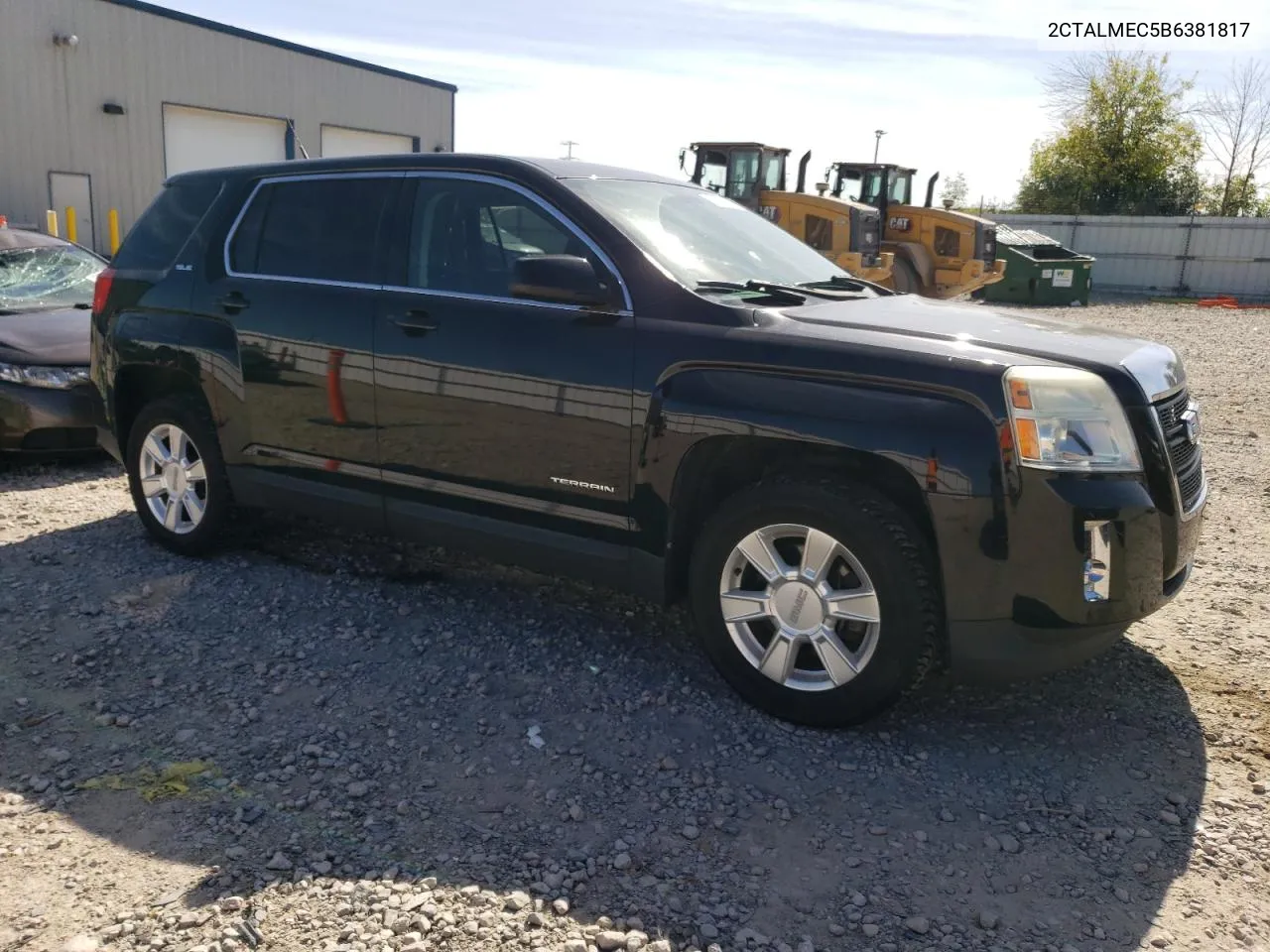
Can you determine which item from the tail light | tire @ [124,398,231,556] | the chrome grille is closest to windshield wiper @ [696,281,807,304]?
the chrome grille

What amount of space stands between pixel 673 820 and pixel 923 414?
144 cm

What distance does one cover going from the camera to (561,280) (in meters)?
3.84

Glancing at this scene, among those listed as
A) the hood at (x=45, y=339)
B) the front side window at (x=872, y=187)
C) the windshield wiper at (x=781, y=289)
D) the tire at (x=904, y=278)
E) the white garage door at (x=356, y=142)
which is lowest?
the hood at (x=45, y=339)

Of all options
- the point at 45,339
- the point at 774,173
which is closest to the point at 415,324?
the point at 45,339

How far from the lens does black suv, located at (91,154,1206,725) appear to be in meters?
3.30

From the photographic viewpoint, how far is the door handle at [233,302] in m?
4.95

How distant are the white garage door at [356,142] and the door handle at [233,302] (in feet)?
66.1

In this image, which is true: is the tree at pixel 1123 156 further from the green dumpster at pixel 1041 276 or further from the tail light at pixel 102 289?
the tail light at pixel 102 289

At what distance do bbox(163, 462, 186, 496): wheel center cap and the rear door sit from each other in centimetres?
42

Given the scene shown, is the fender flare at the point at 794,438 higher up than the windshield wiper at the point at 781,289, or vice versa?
the windshield wiper at the point at 781,289

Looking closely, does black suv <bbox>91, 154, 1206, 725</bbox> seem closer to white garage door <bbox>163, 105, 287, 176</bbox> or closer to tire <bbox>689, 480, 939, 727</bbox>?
tire <bbox>689, 480, 939, 727</bbox>

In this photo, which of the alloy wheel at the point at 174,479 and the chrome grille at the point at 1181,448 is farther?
the alloy wheel at the point at 174,479

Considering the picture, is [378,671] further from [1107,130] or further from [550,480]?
[1107,130]

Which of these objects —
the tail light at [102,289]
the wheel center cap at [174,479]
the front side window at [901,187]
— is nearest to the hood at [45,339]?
the tail light at [102,289]
